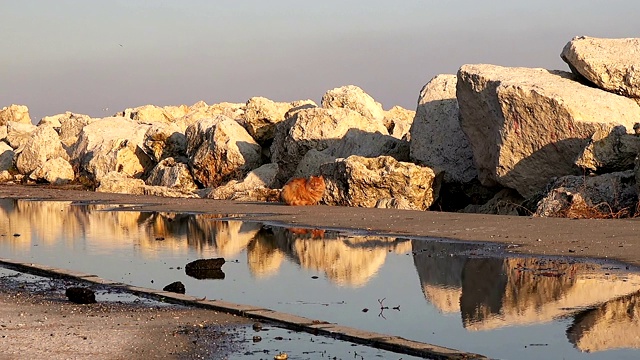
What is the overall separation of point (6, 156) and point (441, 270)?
95.2ft

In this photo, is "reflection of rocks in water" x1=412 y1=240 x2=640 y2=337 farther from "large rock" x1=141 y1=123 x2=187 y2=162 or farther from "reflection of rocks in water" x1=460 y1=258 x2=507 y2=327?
"large rock" x1=141 y1=123 x2=187 y2=162

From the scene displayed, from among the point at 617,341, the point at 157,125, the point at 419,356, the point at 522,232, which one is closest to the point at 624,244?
the point at 522,232

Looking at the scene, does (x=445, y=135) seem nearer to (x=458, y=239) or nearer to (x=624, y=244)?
(x=458, y=239)

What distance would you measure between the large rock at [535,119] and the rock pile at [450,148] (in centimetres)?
2

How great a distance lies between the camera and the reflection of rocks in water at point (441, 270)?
27.2 ft

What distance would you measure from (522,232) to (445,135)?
7756mm

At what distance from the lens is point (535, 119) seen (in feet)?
55.5

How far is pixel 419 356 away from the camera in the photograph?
19.7 feet

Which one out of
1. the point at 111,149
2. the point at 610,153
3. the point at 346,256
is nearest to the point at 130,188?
the point at 111,149

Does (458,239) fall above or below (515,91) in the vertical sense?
below

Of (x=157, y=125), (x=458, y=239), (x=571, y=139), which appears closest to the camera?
(x=458, y=239)

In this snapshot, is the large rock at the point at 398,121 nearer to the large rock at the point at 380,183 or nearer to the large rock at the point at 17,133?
the large rock at the point at 380,183

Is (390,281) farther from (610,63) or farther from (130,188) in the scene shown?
(130,188)

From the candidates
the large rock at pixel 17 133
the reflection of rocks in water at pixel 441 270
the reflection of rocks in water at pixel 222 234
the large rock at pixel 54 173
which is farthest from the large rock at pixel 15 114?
the reflection of rocks in water at pixel 441 270
